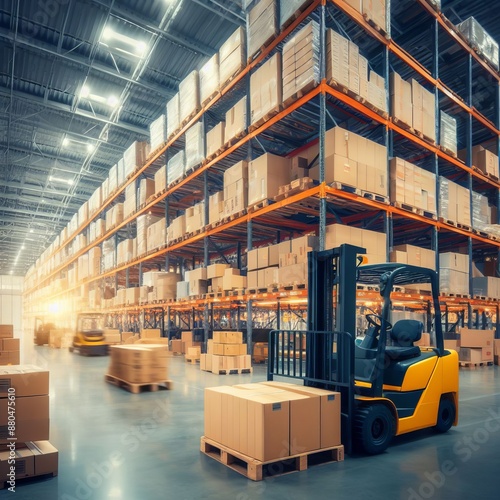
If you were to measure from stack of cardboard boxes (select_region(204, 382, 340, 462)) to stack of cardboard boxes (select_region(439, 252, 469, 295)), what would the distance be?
7168 millimetres

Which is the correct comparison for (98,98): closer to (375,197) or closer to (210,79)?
(210,79)

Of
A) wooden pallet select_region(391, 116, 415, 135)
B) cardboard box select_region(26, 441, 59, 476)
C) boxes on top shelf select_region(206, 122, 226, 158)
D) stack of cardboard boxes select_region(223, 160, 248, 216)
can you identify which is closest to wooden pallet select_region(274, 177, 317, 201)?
stack of cardboard boxes select_region(223, 160, 248, 216)

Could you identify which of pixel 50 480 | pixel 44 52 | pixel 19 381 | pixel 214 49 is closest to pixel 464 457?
pixel 50 480

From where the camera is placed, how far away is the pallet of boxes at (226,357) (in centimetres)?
857

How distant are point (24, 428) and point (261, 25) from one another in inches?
315

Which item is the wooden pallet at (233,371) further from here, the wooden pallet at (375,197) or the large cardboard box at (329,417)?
the large cardboard box at (329,417)

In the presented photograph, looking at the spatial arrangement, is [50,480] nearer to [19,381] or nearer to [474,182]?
[19,381]

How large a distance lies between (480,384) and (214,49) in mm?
10479

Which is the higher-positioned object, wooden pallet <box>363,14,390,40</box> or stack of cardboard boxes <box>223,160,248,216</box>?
wooden pallet <box>363,14,390,40</box>

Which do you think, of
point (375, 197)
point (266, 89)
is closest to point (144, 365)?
point (375, 197)

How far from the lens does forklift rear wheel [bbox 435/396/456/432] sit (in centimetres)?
428

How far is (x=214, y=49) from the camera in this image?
12477 mm

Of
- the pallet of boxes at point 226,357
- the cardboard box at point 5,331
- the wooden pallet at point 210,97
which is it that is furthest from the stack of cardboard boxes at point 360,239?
the cardboard box at point 5,331

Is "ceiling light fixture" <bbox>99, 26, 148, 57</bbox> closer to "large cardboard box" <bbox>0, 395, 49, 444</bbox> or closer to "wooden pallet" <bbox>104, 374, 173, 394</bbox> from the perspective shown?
"wooden pallet" <bbox>104, 374, 173, 394</bbox>
